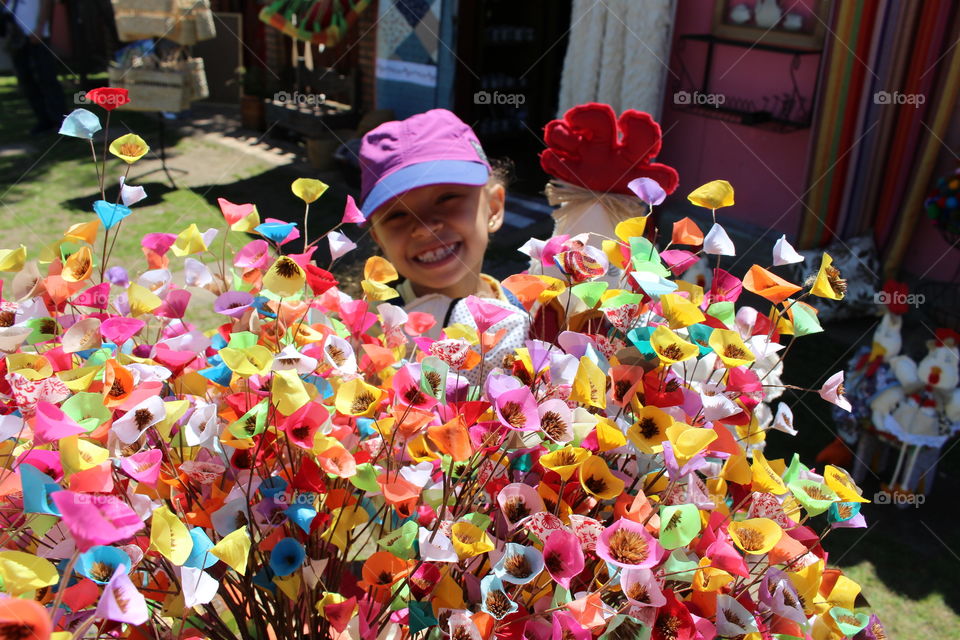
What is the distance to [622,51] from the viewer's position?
4977mm

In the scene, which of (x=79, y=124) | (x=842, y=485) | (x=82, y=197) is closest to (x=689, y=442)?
(x=842, y=485)

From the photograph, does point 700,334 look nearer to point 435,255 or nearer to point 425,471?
point 425,471

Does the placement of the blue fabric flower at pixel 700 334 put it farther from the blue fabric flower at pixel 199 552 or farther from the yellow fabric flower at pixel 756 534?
the blue fabric flower at pixel 199 552

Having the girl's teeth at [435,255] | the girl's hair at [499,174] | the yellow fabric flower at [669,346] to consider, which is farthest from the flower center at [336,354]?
the girl's hair at [499,174]

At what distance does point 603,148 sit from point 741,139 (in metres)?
3.58

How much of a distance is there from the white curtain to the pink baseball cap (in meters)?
3.58

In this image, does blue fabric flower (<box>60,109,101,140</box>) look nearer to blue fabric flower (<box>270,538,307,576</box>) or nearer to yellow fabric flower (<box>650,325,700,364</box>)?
blue fabric flower (<box>270,538,307,576</box>)

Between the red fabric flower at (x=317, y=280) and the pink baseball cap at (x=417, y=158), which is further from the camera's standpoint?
the pink baseball cap at (x=417, y=158)

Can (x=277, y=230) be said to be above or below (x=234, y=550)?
above

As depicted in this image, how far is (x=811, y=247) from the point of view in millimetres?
4352

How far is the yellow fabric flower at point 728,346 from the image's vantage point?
0.67 meters

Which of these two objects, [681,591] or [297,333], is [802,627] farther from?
[297,333]

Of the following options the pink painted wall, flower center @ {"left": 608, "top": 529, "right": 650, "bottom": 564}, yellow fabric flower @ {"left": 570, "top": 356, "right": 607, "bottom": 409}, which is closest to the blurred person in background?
the pink painted wall

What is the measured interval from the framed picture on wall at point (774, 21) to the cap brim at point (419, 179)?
3581mm
